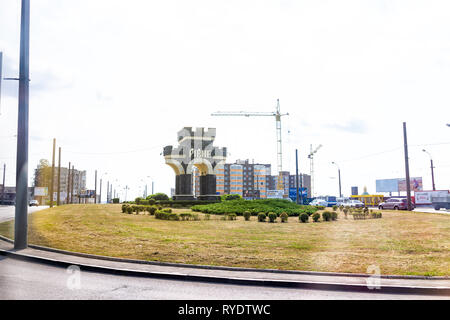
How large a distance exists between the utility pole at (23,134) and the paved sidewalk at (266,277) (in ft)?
9.13

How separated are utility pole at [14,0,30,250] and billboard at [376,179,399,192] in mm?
98982

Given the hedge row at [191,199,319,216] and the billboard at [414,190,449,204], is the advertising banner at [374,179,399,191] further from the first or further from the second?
the hedge row at [191,199,319,216]

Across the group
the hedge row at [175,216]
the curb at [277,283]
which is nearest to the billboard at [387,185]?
the hedge row at [175,216]

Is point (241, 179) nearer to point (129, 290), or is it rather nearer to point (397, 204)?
point (397, 204)

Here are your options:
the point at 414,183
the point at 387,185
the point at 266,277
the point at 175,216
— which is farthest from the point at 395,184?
the point at 266,277

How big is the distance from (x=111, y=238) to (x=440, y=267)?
1186cm

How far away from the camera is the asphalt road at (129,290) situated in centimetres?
702

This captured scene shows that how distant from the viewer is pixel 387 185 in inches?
3890

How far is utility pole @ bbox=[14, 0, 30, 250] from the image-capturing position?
12575mm

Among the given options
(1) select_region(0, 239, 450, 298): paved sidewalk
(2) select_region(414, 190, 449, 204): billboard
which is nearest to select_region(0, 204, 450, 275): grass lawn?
(1) select_region(0, 239, 450, 298): paved sidewalk

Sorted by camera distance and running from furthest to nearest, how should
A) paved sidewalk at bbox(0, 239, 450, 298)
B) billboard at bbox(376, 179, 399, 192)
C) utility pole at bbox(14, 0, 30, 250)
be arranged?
billboard at bbox(376, 179, 399, 192), utility pole at bbox(14, 0, 30, 250), paved sidewalk at bbox(0, 239, 450, 298)

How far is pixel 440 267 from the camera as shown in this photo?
10.1 meters
